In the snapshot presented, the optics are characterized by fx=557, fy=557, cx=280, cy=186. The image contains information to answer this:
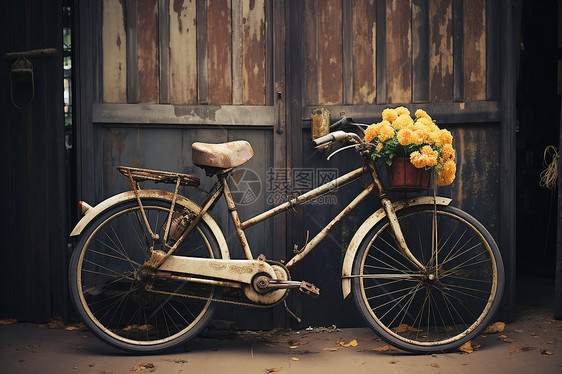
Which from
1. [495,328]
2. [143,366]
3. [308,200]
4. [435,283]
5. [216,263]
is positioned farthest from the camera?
[435,283]

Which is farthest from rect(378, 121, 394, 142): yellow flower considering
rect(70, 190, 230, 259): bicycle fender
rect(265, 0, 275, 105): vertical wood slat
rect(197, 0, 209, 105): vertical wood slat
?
rect(197, 0, 209, 105): vertical wood slat

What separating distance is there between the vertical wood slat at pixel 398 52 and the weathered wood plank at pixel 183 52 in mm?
1453

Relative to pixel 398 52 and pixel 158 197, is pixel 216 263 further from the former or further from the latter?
pixel 398 52

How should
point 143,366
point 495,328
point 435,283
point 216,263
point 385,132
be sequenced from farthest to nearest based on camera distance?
point 435,283 < point 495,328 < point 216,263 < point 385,132 < point 143,366

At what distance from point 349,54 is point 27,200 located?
2.68 metres

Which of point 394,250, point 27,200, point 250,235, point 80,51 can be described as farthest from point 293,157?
point 27,200

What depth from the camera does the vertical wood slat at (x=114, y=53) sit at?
13.5ft

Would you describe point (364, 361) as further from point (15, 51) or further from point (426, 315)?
point (15, 51)

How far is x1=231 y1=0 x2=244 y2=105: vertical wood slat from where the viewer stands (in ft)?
13.6

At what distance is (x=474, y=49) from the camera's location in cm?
417

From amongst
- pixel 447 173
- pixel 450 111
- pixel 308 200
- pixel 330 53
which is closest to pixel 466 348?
pixel 447 173

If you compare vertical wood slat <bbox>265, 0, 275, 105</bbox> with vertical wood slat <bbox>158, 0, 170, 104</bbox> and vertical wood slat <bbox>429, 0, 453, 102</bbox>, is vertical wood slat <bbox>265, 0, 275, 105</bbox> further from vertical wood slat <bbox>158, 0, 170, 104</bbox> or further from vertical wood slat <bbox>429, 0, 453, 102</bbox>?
vertical wood slat <bbox>429, 0, 453, 102</bbox>

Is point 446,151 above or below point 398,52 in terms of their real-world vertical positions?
below

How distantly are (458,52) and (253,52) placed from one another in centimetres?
153
